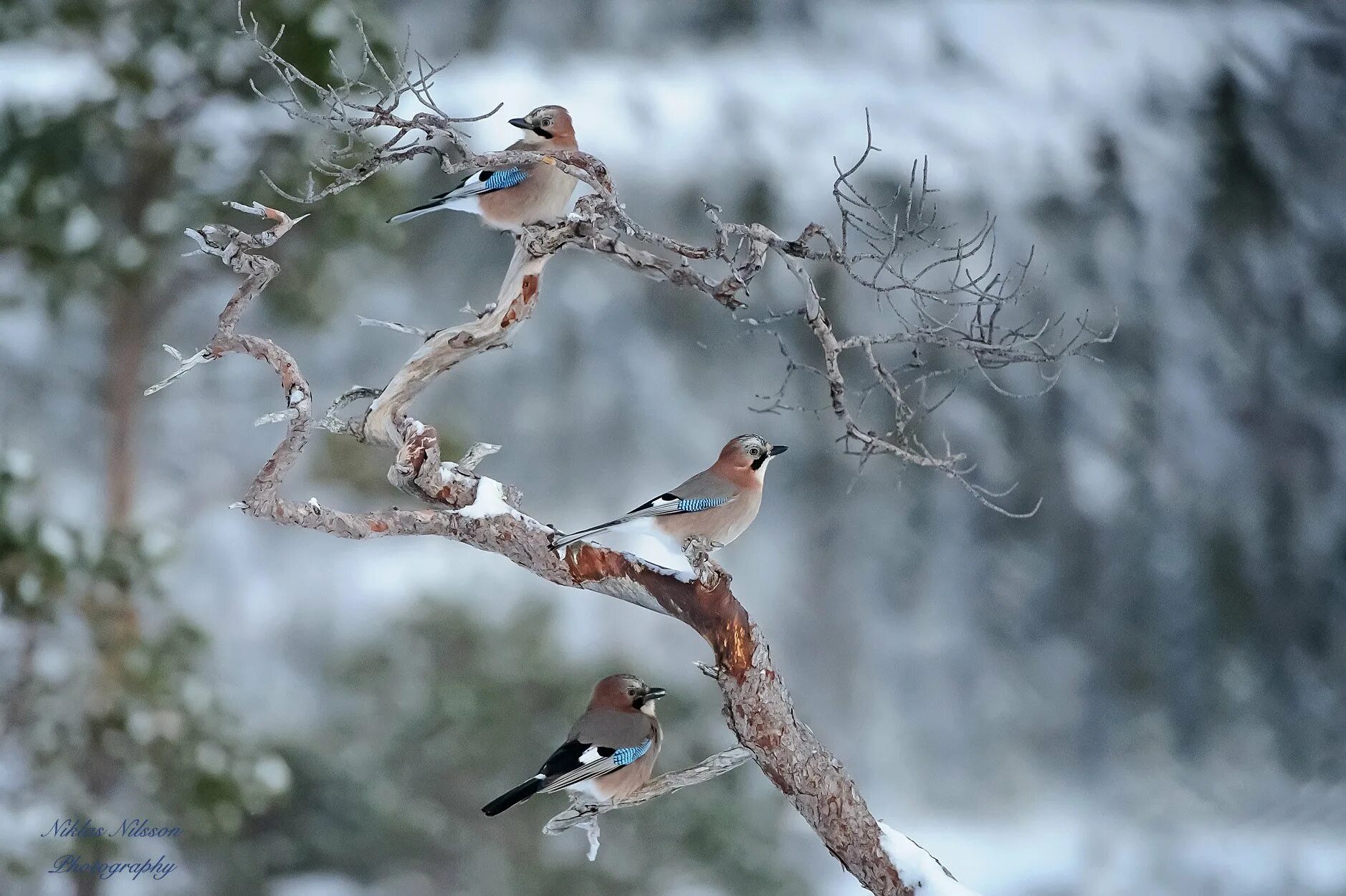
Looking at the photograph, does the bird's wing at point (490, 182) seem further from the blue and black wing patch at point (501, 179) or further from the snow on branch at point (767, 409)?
the snow on branch at point (767, 409)

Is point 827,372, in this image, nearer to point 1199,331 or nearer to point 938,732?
point 938,732

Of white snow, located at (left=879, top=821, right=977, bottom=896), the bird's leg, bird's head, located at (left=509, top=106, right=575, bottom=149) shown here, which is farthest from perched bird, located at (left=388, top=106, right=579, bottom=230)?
white snow, located at (left=879, top=821, right=977, bottom=896)

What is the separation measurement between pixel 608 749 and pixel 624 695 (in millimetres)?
162

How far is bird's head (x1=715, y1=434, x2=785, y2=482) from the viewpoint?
2.72 m

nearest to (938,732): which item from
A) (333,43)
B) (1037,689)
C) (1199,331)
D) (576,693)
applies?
(1037,689)

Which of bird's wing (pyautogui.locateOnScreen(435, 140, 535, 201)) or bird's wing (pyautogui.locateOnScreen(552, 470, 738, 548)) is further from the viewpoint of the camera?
bird's wing (pyautogui.locateOnScreen(435, 140, 535, 201))

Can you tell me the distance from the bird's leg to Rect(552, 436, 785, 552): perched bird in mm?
83

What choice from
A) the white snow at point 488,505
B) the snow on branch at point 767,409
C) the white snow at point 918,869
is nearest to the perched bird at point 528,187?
the snow on branch at point 767,409

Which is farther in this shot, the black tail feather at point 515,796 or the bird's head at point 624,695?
the bird's head at point 624,695

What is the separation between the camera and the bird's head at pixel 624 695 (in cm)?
275
